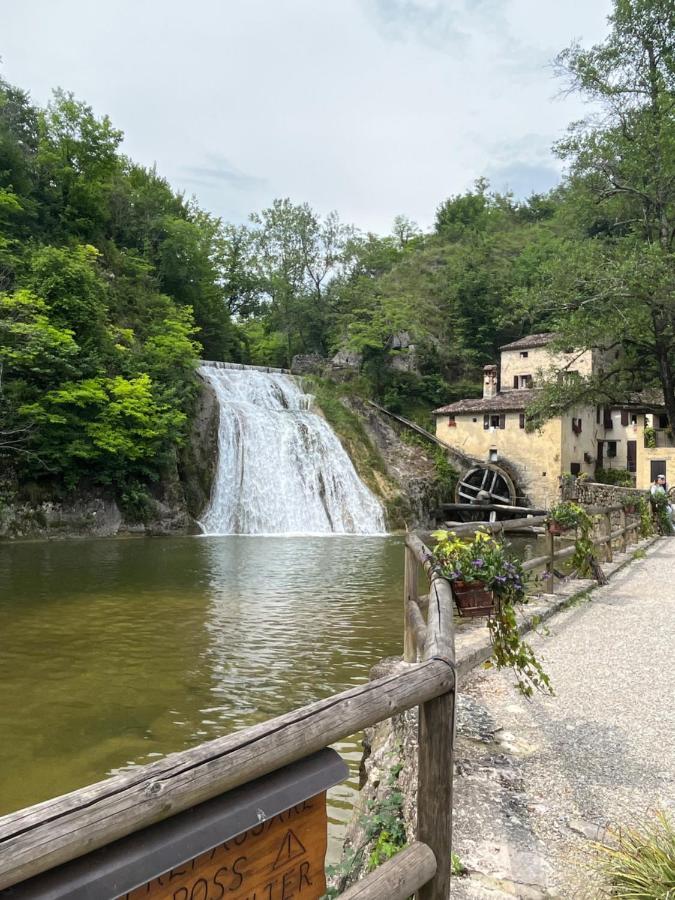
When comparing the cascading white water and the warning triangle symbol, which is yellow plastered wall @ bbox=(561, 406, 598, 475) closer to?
the cascading white water

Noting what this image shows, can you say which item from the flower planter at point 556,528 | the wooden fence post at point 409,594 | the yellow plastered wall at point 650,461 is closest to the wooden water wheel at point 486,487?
the yellow plastered wall at point 650,461

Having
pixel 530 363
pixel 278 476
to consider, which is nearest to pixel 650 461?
pixel 530 363

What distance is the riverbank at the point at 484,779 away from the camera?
2.80m

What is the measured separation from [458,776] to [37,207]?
30.7 meters

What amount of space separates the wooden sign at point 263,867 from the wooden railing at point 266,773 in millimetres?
129

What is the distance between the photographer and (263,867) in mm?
1488

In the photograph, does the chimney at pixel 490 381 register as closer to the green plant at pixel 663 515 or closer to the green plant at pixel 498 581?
the green plant at pixel 663 515

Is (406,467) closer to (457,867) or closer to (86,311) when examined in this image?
(86,311)

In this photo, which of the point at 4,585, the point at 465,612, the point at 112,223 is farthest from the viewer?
the point at 112,223

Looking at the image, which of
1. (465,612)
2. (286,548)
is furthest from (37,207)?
(465,612)

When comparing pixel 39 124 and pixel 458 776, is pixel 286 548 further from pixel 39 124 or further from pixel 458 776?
pixel 39 124

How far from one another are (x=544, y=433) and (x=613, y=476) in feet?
18.9

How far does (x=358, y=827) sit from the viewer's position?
3.48 m

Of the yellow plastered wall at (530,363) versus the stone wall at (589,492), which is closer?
the stone wall at (589,492)
